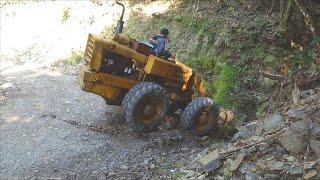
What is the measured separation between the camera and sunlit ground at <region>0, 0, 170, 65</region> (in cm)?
1700

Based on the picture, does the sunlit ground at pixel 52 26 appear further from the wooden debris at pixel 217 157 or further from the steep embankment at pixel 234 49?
the wooden debris at pixel 217 157

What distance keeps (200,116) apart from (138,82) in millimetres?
1513

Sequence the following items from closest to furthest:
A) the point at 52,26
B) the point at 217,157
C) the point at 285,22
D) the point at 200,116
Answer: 1. the point at 217,157
2. the point at 200,116
3. the point at 285,22
4. the point at 52,26

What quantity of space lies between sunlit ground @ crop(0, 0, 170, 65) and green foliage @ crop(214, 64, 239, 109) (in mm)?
5492

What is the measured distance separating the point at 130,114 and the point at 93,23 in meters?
10.1

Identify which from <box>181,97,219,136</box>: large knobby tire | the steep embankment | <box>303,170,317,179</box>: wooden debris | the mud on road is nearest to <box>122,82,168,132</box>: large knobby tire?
the mud on road

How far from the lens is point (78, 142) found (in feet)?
28.3

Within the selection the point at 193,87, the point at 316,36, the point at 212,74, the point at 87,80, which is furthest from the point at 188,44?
the point at 87,80

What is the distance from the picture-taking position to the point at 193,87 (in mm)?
10312

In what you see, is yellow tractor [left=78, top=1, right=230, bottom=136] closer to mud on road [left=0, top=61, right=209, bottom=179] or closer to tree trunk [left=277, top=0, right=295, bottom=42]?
mud on road [left=0, top=61, right=209, bottom=179]

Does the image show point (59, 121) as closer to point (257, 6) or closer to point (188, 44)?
point (188, 44)

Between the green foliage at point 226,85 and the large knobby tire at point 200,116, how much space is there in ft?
4.32

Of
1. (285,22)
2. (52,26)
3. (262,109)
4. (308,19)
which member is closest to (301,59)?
(308,19)

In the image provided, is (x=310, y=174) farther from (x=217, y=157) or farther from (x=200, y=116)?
(x=200, y=116)
